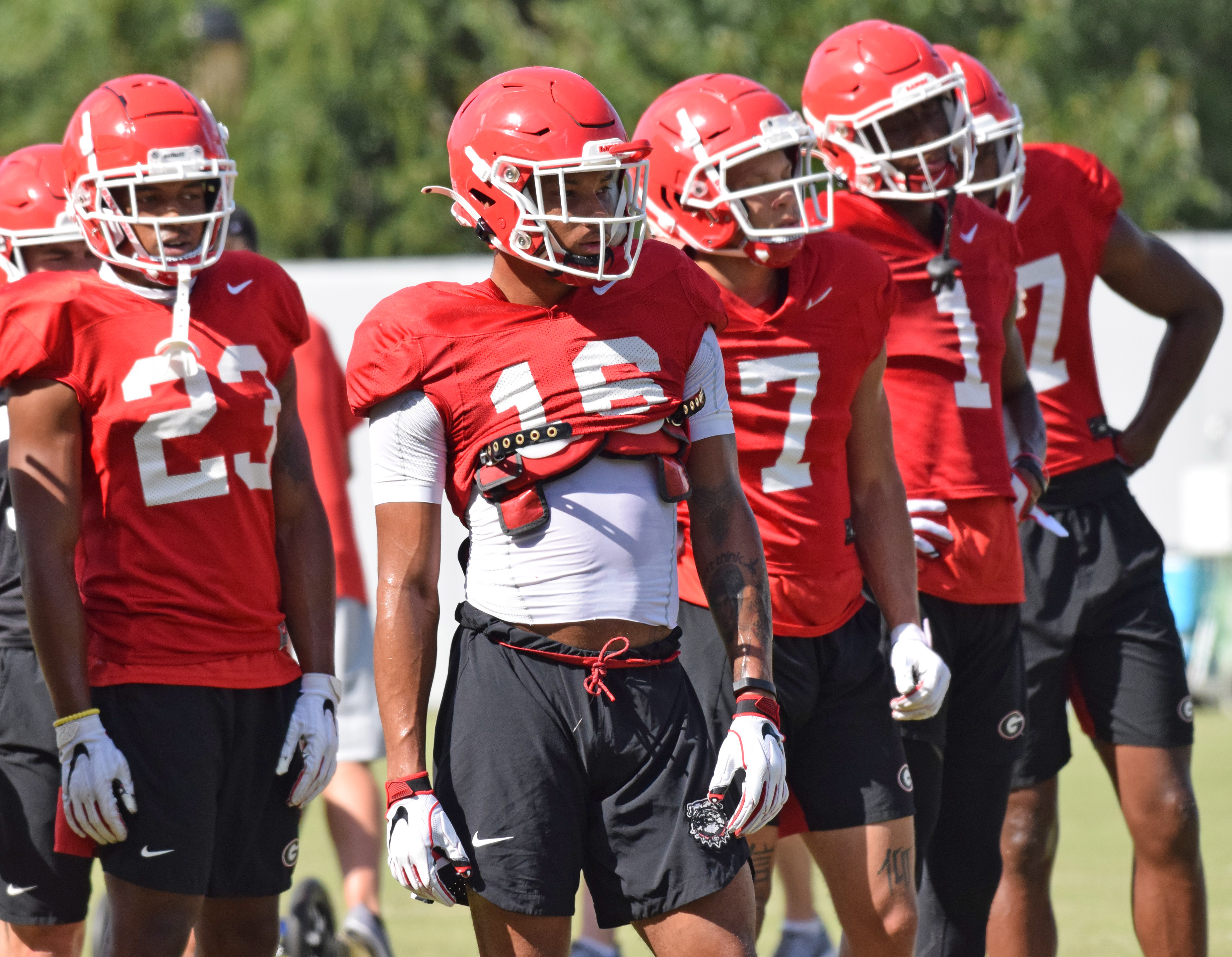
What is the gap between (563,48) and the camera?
1465 cm

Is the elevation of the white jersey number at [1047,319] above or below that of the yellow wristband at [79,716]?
above

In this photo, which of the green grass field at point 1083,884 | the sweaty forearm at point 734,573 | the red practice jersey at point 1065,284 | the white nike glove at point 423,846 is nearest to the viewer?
the white nike glove at point 423,846

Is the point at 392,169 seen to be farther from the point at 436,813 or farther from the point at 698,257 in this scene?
the point at 436,813

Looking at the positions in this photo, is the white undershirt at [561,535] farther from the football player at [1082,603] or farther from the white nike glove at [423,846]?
the football player at [1082,603]

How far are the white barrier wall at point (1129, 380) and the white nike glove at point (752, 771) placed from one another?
656cm

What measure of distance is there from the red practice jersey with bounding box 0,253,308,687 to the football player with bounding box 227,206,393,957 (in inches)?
58.0

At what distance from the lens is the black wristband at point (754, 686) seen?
3094 mm

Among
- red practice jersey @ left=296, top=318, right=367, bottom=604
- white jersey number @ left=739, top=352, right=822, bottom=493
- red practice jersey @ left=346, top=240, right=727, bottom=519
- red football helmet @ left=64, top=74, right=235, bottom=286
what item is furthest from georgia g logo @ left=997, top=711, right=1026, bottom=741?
red practice jersey @ left=296, top=318, right=367, bottom=604

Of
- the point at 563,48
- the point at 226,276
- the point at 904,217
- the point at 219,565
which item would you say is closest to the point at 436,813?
the point at 219,565

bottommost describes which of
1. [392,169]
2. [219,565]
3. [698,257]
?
[392,169]

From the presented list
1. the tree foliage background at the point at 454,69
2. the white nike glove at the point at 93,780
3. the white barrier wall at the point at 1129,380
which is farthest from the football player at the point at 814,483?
the tree foliage background at the point at 454,69

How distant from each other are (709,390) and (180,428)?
105cm

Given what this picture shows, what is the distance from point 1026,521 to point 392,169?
11351 millimetres

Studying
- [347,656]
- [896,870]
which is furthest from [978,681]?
[347,656]
